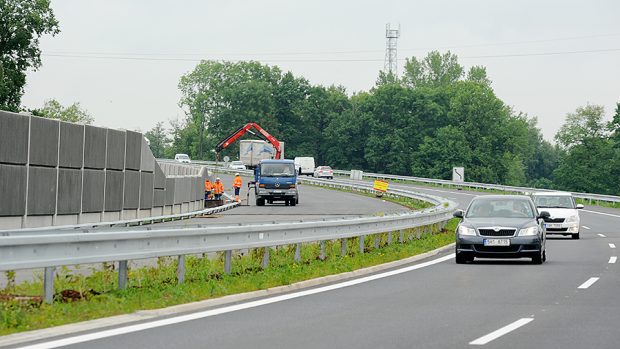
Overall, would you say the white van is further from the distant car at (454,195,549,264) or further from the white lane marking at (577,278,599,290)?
the white lane marking at (577,278,599,290)

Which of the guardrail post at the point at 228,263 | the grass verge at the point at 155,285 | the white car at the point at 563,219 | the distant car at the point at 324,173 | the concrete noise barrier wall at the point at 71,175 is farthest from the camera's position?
the distant car at the point at 324,173

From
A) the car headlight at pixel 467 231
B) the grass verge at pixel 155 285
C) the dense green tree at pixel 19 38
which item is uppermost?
the dense green tree at pixel 19 38

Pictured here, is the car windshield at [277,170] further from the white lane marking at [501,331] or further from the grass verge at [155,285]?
the white lane marking at [501,331]

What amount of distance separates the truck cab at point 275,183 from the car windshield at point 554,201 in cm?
2204

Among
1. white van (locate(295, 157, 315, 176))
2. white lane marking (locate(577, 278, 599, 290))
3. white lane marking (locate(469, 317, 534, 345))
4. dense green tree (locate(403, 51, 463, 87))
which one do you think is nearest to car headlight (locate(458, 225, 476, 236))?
white lane marking (locate(577, 278, 599, 290))

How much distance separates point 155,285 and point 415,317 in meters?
3.60

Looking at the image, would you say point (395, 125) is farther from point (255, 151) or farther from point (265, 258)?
point (265, 258)

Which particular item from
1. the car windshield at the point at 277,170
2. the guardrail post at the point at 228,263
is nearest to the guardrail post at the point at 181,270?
the guardrail post at the point at 228,263

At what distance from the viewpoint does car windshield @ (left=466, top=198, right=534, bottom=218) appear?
75.3 ft

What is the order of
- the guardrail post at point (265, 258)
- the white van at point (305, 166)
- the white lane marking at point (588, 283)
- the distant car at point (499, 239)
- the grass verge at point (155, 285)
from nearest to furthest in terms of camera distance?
1. the grass verge at point (155, 285)
2. the white lane marking at point (588, 283)
3. the guardrail post at point (265, 258)
4. the distant car at point (499, 239)
5. the white van at point (305, 166)

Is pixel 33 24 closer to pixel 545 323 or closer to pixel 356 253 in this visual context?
pixel 356 253

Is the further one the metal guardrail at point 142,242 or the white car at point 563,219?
the white car at point 563,219

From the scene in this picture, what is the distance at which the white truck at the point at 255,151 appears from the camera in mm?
92938

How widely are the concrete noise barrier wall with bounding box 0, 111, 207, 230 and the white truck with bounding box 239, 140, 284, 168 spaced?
5084 cm
